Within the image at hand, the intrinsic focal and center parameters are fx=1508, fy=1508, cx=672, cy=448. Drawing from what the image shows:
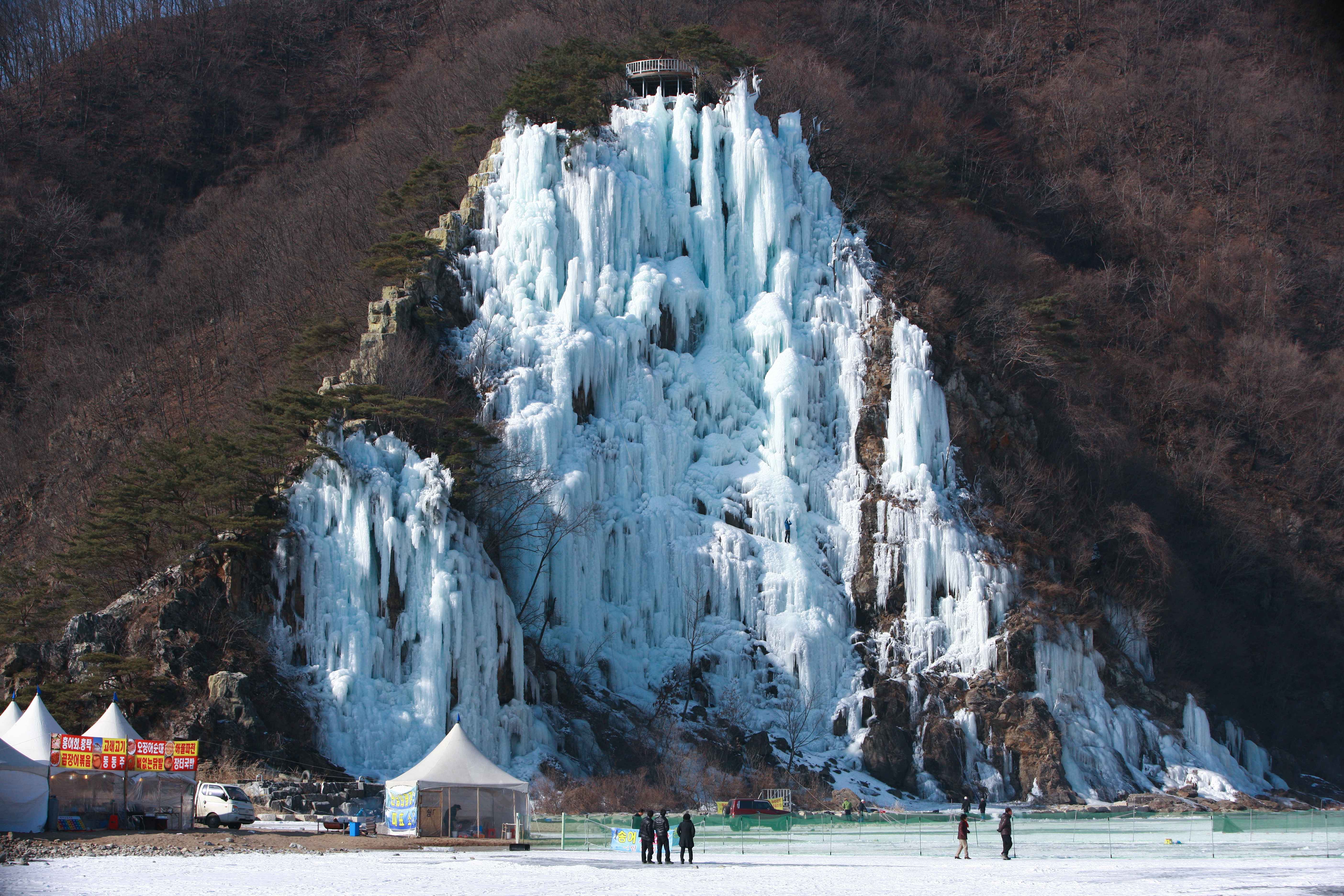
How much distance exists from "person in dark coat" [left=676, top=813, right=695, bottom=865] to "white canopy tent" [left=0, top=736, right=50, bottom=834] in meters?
14.2

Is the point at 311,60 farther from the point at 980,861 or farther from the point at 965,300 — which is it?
the point at 980,861

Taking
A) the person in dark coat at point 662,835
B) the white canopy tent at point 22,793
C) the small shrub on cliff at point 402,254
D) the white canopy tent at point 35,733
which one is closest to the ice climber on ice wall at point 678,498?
the small shrub on cliff at point 402,254

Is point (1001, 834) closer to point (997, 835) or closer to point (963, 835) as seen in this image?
point (963, 835)

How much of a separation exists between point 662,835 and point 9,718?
17.0 meters

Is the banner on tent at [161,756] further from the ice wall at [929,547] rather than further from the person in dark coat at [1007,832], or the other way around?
the ice wall at [929,547]

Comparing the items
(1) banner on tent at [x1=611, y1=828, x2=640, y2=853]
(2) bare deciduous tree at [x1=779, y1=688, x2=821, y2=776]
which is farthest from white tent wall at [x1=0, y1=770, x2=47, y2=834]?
(2) bare deciduous tree at [x1=779, y1=688, x2=821, y2=776]

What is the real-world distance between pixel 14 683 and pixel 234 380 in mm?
25320

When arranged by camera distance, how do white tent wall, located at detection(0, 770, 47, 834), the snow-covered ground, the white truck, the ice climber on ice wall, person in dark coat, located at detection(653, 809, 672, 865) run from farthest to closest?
the ice climber on ice wall, the white truck, white tent wall, located at detection(0, 770, 47, 834), person in dark coat, located at detection(653, 809, 672, 865), the snow-covered ground

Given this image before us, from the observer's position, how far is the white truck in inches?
1433

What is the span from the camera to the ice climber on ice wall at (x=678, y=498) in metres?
45.9

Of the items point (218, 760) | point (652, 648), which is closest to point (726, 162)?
point (652, 648)

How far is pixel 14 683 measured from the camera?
42.1 m

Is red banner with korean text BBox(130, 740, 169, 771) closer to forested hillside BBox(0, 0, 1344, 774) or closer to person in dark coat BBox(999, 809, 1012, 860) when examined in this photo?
forested hillside BBox(0, 0, 1344, 774)

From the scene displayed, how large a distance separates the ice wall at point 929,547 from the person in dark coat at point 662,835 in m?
22.5
